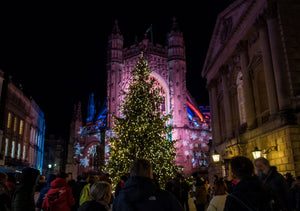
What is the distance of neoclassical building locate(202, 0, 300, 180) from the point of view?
1298 centimetres

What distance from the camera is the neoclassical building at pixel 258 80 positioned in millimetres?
12977

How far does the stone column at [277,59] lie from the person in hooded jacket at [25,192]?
11.6 meters

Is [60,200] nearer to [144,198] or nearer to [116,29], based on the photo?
[144,198]

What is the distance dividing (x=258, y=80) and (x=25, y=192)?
15854 mm

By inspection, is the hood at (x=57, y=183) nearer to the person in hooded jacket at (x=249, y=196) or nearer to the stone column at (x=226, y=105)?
the person in hooded jacket at (x=249, y=196)

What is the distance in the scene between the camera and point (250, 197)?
111 inches

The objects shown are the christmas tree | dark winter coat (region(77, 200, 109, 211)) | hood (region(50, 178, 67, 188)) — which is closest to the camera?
dark winter coat (region(77, 200, 109, 211))

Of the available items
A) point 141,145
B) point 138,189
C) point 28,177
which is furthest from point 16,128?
point 138,189

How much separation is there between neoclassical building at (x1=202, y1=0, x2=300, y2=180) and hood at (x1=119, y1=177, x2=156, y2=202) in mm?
Answer: 11304

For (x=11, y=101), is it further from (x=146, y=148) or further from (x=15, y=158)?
(x=146, y=148)

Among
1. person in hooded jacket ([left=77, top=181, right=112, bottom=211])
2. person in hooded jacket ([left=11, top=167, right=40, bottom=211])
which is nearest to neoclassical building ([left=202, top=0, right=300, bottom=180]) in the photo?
person in hooded jacket ([left=11, top=167, right=40, bottom=211])

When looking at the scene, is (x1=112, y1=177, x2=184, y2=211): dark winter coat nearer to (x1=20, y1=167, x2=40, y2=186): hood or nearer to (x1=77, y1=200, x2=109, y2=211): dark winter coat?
(x1=77, y1=200, x2=109, y2=211): dark winter coat

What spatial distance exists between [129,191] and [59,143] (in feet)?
272

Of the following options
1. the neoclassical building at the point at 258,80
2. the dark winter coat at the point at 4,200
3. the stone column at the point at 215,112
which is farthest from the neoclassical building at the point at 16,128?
the dark winter coat at the point at 4,200
